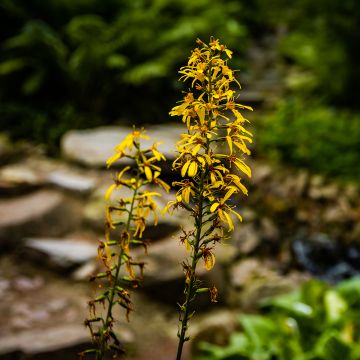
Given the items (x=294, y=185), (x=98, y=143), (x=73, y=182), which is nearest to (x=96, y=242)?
(x=73, y=182)

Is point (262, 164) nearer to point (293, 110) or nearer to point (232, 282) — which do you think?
point (293, 110)

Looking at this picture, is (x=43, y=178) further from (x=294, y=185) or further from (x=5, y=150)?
(x=294, y=185)

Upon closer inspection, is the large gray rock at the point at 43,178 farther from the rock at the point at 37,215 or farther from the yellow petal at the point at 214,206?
the yellow petal at the point at 214,206

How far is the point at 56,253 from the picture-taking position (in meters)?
4.35

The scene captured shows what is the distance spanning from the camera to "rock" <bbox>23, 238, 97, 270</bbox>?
14.2 ft

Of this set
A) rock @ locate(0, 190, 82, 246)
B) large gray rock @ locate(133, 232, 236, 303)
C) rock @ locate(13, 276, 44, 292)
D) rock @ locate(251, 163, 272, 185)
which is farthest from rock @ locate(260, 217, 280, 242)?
rock @ locate(13, 276, 44, 292)

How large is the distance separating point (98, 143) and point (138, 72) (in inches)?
56.9

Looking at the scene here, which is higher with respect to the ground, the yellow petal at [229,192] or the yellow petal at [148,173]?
the yellow petal at [148,173]

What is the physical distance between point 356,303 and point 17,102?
5.44 meters

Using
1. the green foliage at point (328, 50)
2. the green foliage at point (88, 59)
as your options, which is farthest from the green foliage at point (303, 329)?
the green foliage at point (328, 50)

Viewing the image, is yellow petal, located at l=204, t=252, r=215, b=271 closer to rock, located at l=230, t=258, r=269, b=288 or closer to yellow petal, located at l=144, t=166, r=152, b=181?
yellow petal, located at l=144, t=166, r=152, b=181

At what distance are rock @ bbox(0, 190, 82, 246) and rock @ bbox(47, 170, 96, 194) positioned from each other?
11cm

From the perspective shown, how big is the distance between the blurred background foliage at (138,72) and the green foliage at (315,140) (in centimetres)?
1

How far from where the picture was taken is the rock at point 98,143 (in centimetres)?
554
